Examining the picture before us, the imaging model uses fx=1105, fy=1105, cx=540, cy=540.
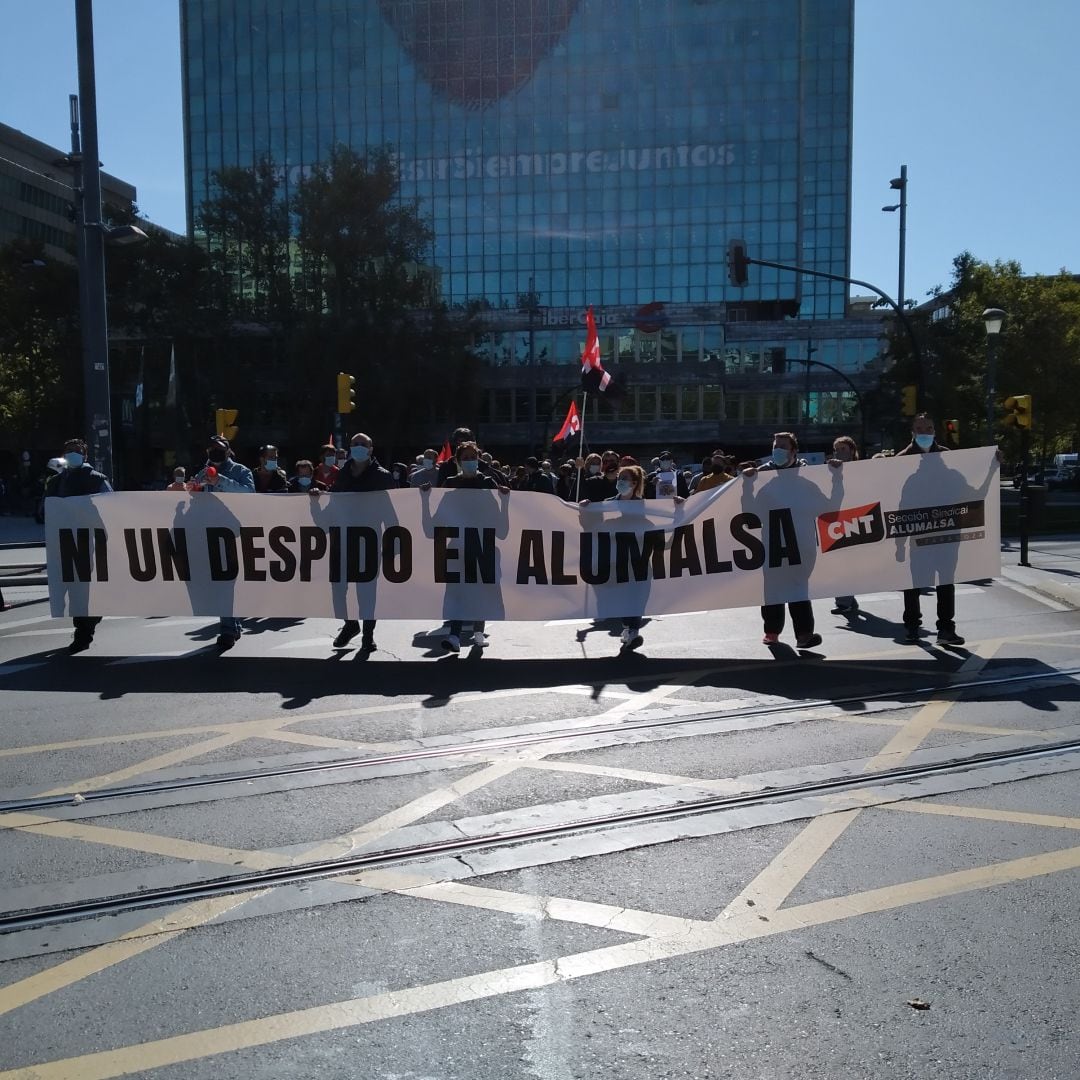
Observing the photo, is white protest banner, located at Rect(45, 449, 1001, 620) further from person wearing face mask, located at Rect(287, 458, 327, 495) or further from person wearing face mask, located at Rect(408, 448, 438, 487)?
person wearing face mask, located at Rect(287, 458, 327, 495)

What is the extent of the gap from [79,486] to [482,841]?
705 cm

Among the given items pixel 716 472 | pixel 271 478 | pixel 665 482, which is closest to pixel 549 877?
pixel 716 472

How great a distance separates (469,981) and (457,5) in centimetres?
8934

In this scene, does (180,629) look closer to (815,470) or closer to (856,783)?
(815,470)

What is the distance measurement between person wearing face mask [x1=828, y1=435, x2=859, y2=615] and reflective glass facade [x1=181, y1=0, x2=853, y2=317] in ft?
237

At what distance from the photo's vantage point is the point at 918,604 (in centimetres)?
980

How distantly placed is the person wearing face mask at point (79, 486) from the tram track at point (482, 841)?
6474mm

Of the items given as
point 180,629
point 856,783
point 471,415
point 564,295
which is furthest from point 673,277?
point 856,783

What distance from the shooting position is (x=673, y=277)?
3273 inches

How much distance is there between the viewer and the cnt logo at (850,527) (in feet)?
31.8

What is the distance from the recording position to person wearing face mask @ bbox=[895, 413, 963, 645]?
31.3 ft

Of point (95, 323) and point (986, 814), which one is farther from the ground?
point (95, 323)

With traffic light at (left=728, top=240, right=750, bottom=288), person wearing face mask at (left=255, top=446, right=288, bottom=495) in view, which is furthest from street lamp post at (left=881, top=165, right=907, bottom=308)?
person wearing face mask at (left=255, top=446, right=288, bottom=495)

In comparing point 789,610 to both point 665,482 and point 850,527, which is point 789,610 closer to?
point 850,527
